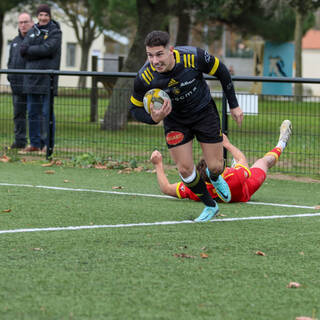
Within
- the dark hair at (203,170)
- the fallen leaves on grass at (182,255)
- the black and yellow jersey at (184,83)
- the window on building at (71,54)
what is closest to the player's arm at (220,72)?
the black and yellow jersey at (184,83)

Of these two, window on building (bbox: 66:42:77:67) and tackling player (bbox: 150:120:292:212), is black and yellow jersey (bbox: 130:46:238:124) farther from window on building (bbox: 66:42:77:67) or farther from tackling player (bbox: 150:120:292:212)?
window on building (bbox: 66:42:77:67)

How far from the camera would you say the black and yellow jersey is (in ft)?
21.4

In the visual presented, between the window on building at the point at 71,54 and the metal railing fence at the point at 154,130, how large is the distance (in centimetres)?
5281

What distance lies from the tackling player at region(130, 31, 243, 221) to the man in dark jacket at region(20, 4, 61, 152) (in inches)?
203

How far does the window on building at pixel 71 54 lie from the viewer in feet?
213

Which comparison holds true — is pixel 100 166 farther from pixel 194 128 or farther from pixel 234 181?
pixel 194 128

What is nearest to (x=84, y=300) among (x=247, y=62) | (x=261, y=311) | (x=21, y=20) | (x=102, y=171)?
(x=261, y=311)

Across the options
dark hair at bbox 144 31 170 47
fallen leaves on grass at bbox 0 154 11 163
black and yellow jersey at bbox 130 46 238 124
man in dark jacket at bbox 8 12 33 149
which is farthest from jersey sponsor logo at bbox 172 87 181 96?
man in dark jacket at bbox 8 12 33 149

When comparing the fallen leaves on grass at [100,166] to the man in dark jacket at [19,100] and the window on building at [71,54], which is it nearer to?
the man in dark jacket at [19,100]

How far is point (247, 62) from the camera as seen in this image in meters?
69.6

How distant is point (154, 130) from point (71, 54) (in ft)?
180

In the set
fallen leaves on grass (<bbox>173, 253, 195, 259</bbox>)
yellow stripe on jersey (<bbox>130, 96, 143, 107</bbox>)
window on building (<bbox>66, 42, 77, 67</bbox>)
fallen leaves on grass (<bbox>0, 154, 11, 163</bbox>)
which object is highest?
window on building (<bbox>66, 42, 77, 67</bbox>)

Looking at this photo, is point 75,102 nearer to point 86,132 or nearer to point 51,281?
point 86,132

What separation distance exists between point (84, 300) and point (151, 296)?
1.34 feet
